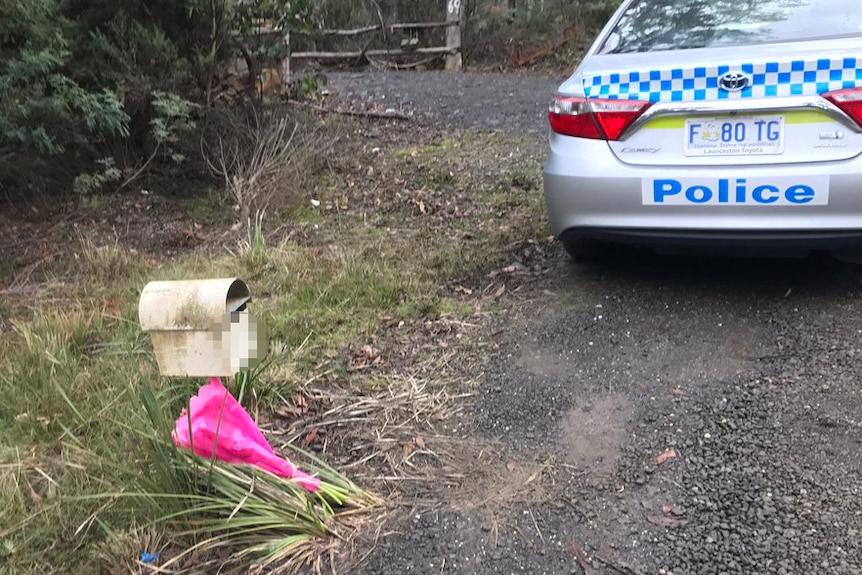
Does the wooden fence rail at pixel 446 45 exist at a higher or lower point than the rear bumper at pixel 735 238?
higher

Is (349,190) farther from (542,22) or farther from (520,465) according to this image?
(542,22)

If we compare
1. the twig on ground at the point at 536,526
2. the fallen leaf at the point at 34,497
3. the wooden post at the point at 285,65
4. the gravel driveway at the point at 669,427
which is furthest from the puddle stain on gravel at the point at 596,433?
the wooden post at the point at 285,65

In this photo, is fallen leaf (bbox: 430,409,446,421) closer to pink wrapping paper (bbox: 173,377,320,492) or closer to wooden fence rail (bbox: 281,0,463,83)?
pink wrapping paper (bbox: 173,377,320,492)

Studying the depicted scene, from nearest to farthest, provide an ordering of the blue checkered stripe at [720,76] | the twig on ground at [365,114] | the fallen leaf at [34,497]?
the fallen leaf at [34,497] → the blue checkered stripe at [720,76] → the twig on ground at [365,114]

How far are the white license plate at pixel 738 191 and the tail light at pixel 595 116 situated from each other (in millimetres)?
268

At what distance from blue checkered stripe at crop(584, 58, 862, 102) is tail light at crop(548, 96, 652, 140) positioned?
0.03m

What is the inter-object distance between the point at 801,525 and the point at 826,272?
2.04 meters

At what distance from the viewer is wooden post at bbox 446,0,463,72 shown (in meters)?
14.8

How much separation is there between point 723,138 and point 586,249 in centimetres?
105

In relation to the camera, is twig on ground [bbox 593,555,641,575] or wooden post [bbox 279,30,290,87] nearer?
twig on ground [bbox 593,555,641,575]

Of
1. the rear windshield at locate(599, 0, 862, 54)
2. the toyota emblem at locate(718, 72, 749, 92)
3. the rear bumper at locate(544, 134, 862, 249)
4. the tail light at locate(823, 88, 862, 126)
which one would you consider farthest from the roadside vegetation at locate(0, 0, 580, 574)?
the tail light at locate(823, 88, 862, 126)

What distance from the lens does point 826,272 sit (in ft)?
12.8

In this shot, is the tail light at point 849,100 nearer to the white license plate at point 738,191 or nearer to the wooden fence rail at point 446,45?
the white license plate at point 738,191

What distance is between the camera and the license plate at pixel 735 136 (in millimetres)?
3170
